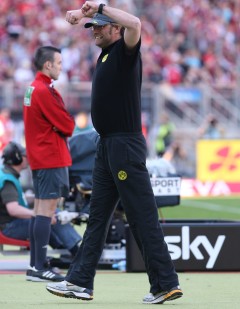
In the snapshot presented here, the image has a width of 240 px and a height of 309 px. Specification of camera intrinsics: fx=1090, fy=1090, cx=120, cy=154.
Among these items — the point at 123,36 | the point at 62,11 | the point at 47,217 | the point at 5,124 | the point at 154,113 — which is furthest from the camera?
the point at 62,11

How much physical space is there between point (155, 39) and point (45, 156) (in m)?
21.9

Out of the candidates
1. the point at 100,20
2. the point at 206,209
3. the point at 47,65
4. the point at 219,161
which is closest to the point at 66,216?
the point at 47,65

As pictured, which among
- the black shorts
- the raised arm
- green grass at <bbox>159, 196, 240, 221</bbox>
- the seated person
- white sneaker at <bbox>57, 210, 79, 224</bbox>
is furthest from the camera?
green grass at <bbox>159, 196, 240, 221</bbox>

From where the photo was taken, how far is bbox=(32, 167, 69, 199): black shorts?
9.61 meters

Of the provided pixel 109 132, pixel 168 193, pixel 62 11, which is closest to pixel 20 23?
pixel 62 11

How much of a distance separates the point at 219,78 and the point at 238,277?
70.4ft

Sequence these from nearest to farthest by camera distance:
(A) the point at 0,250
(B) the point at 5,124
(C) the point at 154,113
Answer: (A) the point at 0,250, (B) the point at 5,124, (C) the point at 154,113

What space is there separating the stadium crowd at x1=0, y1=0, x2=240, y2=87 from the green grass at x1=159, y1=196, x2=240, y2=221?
19.5ft

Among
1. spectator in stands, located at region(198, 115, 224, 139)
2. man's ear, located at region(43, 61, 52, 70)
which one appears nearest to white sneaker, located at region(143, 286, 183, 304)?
man's ear, located at region(43, 61, 52, 70)

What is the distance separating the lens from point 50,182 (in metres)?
9.60

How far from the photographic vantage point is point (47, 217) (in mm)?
9758

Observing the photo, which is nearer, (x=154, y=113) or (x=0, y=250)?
(x=0, y=250)

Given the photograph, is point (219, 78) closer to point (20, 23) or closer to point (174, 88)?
point (174, 88)

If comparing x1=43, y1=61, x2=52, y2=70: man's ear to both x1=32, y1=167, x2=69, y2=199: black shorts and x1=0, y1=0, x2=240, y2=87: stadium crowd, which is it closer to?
x1=32, y1=167, x2=69, y2=199: black shorts
